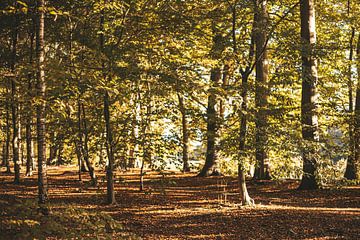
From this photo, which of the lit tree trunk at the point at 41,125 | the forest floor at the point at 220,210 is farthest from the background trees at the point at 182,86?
the forest floor at the point at 220,210

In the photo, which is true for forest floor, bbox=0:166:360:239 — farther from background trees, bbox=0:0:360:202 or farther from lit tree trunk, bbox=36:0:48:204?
background trees, bbox=0:0:360:202

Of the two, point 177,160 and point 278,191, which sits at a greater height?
point 177,160

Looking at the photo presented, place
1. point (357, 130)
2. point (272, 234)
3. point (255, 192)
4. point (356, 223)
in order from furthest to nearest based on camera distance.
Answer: point (255, 192) < point (357, 130) < point (356, 223) < point (272, 234)

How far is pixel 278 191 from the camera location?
15000mm

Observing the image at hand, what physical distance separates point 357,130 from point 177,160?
6610 mm

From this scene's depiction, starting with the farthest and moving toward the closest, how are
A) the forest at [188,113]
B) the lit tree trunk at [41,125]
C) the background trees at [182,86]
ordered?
1. the background trees at [182,86]
2. the forest at [188,113]
3. the lit tree trunk at [41,125]

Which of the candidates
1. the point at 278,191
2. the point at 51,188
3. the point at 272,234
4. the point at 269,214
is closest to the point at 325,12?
the point at 278,191

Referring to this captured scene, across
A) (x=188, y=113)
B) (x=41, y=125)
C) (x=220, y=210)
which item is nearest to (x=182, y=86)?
(x=188, y=113)

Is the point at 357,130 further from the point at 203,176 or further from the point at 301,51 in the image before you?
the point at 203,176

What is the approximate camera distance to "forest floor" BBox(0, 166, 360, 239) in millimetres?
8422

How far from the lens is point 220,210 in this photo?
35.6ft

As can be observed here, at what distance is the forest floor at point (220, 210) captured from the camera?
332 inches

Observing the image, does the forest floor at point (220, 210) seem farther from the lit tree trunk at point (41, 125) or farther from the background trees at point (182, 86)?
the background trees at point (182, 86)

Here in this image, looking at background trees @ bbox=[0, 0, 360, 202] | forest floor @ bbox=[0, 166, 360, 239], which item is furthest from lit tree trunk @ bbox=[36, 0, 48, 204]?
forest floor @ bbox=[0, 166, 360, 239]
